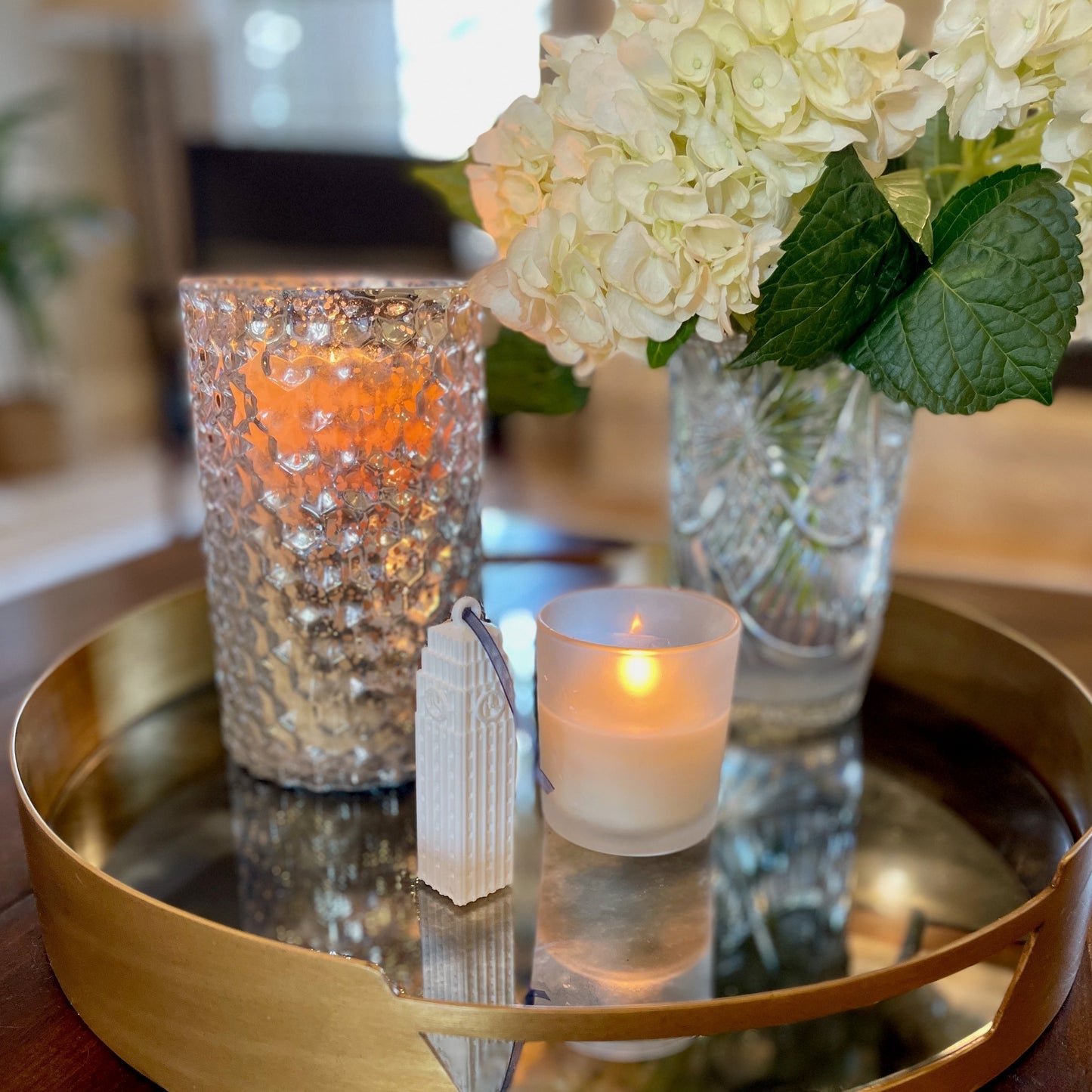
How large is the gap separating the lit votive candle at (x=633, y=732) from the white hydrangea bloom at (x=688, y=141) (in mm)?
133

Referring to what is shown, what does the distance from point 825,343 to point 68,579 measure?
0.69m

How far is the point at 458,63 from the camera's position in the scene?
12.1 ft

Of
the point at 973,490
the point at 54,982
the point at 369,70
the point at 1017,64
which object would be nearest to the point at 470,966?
the point at 54,982

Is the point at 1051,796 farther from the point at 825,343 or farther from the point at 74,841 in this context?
the point at 74,841

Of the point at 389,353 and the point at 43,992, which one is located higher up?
the point at 389,353

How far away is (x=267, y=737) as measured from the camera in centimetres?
54

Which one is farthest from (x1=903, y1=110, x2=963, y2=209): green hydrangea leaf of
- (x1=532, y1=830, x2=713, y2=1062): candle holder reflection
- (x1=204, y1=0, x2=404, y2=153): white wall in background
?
(x1=204, y1=0, x2=404, y2=153): white wall in background

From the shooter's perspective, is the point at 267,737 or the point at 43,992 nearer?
the point at 43,992

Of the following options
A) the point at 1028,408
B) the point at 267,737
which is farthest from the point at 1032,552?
the point at 267,737

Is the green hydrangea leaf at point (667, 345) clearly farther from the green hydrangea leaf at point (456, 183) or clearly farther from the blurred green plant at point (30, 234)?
the blurred green plant at point (30, 234)

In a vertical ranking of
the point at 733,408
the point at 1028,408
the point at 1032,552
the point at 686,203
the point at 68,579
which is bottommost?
the point at 1032,552

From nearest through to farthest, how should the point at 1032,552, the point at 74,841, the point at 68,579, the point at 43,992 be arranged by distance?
the point at 43,992, the point at 74,841, the point at 68,579, the point at 1032,552

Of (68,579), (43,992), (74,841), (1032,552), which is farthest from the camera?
(1032,552)

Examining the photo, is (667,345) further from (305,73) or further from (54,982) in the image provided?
(305,73)
